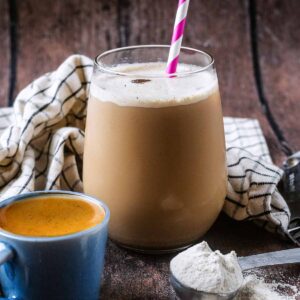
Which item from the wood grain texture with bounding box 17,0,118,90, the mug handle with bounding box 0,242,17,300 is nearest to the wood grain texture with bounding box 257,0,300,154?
the wood grain texture with bounding box 17,0,118,90

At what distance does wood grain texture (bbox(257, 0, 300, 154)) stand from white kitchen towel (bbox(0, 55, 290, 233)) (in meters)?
0.48

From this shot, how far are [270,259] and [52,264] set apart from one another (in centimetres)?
30

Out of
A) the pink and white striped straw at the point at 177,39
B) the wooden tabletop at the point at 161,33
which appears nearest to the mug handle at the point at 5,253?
the pink and white striped straw at the point at 177,39

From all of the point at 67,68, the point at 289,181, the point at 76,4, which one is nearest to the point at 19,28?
the point at 76,4

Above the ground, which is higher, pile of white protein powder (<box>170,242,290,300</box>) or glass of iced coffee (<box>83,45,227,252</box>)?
glass of iced coffee (<box>83,45,227,252</box>)

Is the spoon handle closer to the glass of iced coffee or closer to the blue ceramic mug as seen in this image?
the glass of iced coffee

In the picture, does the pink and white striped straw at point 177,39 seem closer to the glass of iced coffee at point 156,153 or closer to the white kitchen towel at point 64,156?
the glass of iced coffee at point 156,153

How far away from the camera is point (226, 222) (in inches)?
41.9

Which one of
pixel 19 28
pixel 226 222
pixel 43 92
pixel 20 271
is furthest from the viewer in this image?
pixel 19 28

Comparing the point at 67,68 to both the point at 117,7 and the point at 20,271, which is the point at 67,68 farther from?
the point at 117,7

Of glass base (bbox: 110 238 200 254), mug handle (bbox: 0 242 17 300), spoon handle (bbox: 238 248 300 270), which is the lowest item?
glass base (bbox: 110 238 200 254)

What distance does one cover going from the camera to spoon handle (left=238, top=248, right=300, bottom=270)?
91 centimetres

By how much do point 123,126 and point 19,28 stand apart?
970mm

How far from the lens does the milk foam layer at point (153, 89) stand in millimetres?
868
